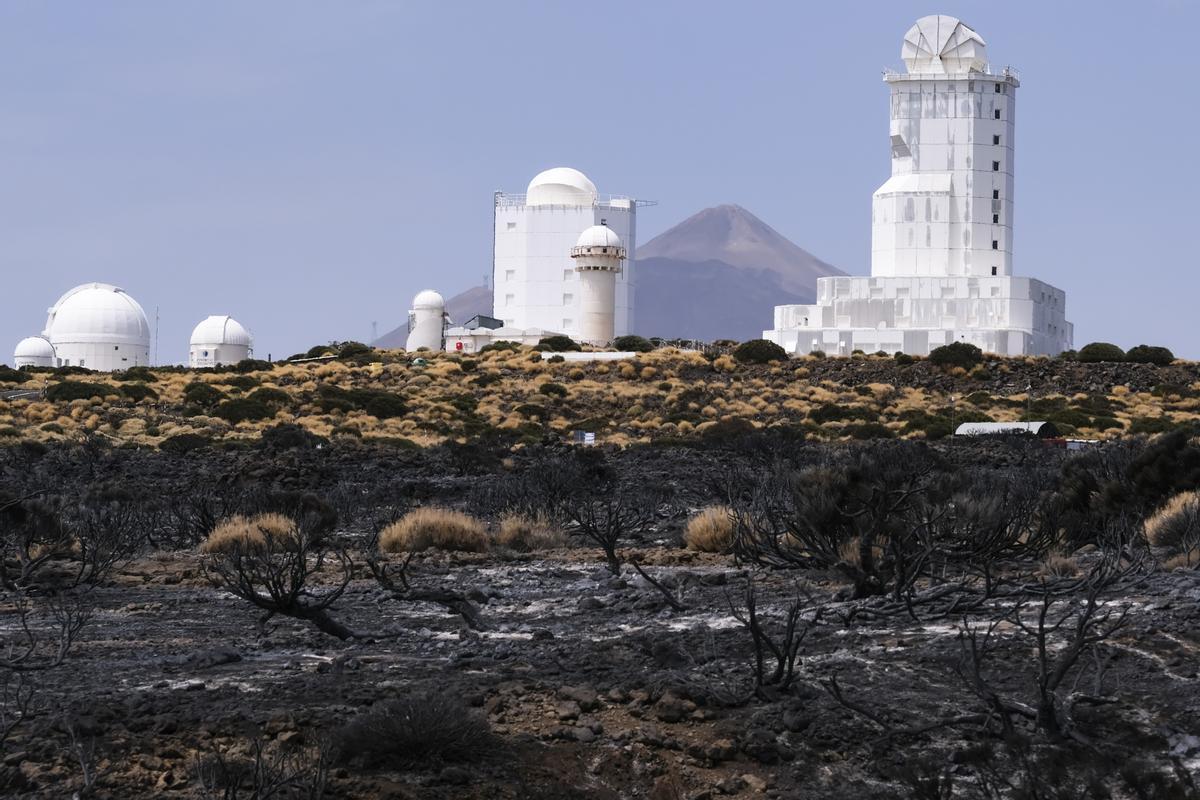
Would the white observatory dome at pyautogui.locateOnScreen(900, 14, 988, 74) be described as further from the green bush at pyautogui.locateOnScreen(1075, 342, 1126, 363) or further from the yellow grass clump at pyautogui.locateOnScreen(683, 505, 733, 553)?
the yellow grass clump at pyautogui.locateOnScreen(683, 505, 733, 553)

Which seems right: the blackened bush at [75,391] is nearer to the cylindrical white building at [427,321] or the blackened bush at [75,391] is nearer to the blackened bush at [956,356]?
the blackened bush at [956,356]

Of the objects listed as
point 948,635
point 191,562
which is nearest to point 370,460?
point 191,562

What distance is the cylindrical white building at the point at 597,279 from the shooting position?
6494 centimetres

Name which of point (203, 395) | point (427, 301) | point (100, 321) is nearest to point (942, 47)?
point (427, 301)

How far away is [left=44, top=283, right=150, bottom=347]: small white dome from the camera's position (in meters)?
74.3

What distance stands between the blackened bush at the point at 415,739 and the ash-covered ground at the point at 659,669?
10 mm

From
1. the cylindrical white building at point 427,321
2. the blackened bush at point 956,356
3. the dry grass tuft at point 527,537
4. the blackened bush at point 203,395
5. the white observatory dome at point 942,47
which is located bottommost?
the dry grass tuft at point 527,537

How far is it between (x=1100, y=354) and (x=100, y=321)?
1765 inches

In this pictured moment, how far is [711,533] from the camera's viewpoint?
44.2 ft

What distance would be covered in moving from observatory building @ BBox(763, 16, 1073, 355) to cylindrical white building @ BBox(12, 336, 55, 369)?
35178 mm

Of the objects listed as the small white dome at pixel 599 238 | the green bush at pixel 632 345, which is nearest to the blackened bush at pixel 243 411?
the green bush at pixel 632 345

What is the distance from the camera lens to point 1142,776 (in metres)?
5.12

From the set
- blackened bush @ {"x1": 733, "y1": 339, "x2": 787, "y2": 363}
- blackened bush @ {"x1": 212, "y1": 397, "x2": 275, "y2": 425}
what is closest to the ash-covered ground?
blackened bush @ {"x1": 212, "y1": 397, "x2": 275, "y2": 425}

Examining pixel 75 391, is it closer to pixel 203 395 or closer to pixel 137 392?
pixel 137 392
